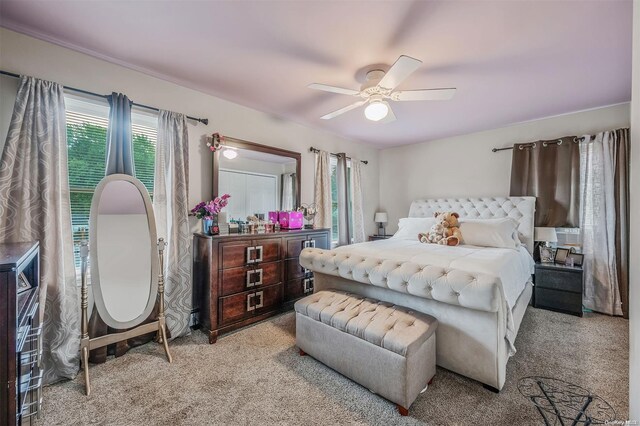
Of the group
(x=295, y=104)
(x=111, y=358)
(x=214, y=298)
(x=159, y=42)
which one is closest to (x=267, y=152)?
(x=295, y=104)

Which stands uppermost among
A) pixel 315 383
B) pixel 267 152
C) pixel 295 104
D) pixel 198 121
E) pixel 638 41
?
pixel 295 104

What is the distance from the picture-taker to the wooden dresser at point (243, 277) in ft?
8.73

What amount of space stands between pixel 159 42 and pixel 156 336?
8.59 ft

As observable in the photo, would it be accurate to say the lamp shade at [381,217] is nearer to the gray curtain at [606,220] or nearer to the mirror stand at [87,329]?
the gray curtain at [606,220]

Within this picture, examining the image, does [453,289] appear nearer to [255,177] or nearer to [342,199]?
[255,177]

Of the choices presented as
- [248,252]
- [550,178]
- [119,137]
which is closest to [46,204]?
[119,137]

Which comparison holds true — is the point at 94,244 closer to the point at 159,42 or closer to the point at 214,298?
the point at 214,298

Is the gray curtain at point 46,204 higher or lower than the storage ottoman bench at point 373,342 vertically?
higher

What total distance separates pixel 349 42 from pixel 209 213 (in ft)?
6.72

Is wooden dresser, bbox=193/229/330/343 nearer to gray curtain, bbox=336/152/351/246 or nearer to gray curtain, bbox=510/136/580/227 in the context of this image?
gray curtain, bbox=336/152/351/246

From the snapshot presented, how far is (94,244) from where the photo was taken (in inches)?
85.0

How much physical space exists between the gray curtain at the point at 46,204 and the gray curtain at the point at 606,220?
216 inches

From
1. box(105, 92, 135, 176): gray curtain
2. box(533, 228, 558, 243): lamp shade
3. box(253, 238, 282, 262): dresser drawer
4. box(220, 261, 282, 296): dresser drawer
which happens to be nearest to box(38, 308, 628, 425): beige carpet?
box(220, 261, 282, 296): dresser drawer

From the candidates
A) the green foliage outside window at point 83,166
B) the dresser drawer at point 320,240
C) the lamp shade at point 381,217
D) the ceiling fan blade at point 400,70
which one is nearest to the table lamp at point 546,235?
the lamp shade at point 381,217
